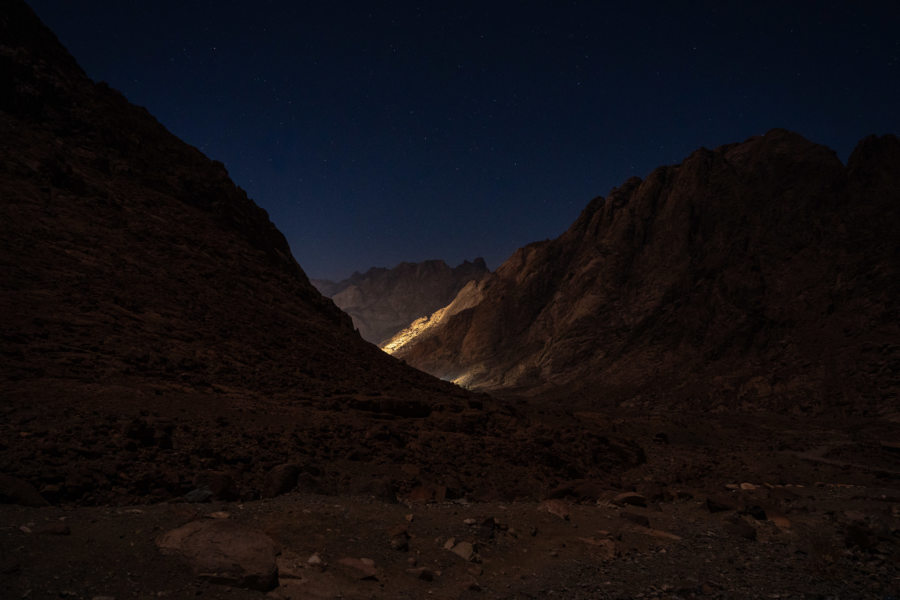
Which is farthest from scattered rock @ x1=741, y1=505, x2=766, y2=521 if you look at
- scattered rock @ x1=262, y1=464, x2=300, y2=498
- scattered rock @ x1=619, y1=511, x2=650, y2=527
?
scattered rock @ x1=262, y1=464, x2=300, y2=498

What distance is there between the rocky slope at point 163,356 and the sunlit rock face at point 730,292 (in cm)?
3384

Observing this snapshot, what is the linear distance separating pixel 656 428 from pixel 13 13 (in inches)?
1562

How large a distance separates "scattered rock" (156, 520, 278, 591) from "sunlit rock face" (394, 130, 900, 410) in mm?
41748

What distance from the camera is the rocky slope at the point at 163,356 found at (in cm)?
762

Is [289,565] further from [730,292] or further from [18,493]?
[730,292]

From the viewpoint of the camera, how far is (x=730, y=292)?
52562 mm

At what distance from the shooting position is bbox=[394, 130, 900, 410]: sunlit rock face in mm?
39500

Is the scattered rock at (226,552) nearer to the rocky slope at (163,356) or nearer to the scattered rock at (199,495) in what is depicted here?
the scattered rock at (199,495)

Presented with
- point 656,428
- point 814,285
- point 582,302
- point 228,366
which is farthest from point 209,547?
point 582,302

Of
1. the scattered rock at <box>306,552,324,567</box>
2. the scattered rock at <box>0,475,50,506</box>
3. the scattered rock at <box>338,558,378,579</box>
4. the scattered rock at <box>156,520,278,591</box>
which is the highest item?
the scattered rock at <box>0,475,50,506</box>

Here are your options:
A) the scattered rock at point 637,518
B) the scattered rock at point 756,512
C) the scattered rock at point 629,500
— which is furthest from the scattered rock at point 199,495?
the scattered rock at point 756,512

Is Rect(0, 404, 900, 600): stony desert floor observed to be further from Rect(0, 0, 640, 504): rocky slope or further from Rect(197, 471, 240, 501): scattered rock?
Rect(0, 0, 640, 504): rocky slope

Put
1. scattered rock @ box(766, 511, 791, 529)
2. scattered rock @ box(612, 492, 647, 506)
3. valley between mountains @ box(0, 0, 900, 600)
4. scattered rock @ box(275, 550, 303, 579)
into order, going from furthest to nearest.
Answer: scattered rock @ box(612, 492, 647, 506) → scattered rock @ box(766, 511, 791, 529) → valley between mountains @ box(0, 0, 900, 600) → scattered rock @ box(275, 550, 303, 579)

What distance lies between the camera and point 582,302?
229ft
